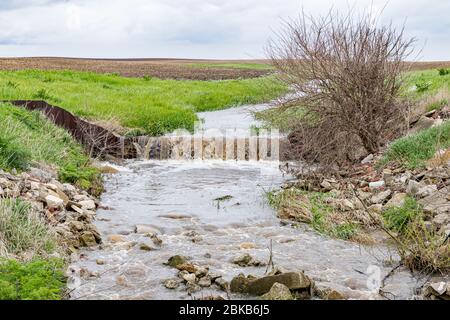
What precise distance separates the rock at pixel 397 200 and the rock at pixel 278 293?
394cm

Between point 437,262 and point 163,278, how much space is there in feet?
9.78

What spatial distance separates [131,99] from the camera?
74.5ft

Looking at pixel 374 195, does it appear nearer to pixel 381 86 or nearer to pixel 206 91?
pixel 381 86

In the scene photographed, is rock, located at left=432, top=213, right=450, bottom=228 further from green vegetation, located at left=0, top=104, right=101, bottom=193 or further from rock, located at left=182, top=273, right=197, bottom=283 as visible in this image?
green vegetation, located at left=0, top=104, right=101, bottom=193

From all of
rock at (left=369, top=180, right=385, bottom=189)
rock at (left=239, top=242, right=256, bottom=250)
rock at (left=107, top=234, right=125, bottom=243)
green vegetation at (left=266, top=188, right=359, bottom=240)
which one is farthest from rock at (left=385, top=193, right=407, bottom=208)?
rock at (left=107, top=234, right=125, bottom=243)

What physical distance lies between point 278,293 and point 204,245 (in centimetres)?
242

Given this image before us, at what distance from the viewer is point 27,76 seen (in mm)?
28047

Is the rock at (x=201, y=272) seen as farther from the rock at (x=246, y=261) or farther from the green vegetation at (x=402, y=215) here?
the green vegetation at (x=402, y=215)

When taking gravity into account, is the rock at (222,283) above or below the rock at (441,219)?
below

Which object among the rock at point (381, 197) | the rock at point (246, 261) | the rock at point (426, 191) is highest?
the rock at point (426, 191)

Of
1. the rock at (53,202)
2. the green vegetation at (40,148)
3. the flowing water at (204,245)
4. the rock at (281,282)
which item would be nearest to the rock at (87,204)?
the flowing water at (204,245)

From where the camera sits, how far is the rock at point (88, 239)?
770cm

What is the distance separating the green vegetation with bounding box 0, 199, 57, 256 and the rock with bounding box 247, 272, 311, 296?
2.45 m
